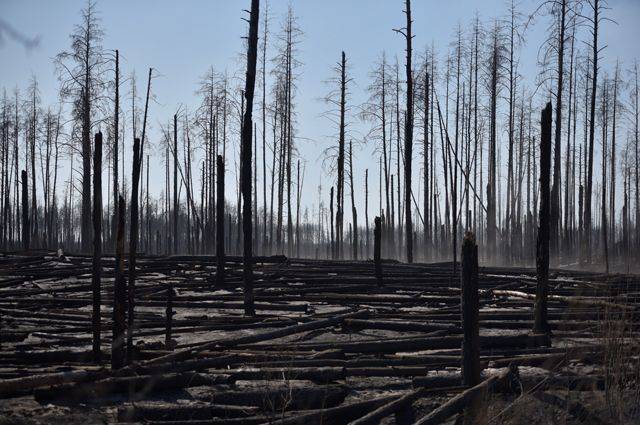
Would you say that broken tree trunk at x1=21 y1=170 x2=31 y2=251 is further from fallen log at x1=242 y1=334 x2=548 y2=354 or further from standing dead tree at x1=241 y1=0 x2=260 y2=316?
fallen log at x1=242 y1=334 x2=548 y2=354

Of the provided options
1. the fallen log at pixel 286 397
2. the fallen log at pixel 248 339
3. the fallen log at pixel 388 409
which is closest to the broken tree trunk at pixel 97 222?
the fallen log at pixel 248 339

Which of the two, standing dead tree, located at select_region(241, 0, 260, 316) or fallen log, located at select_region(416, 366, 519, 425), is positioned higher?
standing dead tree, located at select_region(241, 0, 260, 316)

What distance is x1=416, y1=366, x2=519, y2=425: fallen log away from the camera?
14.8 ft

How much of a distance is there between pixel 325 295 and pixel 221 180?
2662 mm

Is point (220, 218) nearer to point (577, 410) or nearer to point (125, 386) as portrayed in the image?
point (125, 386)

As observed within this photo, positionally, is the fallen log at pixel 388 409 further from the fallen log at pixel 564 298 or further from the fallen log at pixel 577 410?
the fallen log at pixel 564 298

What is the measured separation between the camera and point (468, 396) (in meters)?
4.88

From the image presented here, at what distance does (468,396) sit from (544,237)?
320cm

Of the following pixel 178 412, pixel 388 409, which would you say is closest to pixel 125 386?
pixel 178 412

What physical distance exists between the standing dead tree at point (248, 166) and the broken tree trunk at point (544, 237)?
13.4 feet

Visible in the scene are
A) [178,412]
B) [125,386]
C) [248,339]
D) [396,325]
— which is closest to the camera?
[178,412]

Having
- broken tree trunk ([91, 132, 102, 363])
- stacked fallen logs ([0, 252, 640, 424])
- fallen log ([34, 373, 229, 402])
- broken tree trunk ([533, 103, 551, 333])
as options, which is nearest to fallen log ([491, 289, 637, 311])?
stacked fallen logs ([0, 252, 640, 424])

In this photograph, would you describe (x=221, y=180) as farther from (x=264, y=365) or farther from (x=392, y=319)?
(x=264, y=365)

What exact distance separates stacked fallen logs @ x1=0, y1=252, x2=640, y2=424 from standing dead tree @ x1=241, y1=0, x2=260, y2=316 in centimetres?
61
